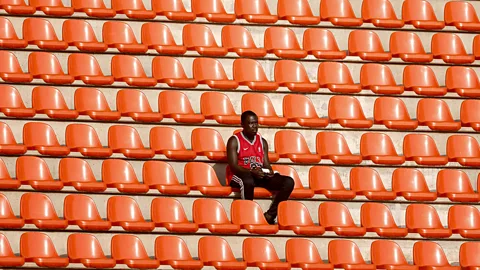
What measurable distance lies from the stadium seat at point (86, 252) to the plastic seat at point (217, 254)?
2.18 ft

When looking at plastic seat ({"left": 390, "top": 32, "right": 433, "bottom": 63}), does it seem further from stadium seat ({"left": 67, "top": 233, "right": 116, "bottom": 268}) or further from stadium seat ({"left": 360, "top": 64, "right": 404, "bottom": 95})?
stadium seat ({"left": 67, "top": 233, "right": 116, "bottom": 268})

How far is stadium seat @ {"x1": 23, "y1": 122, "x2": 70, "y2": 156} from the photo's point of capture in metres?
8.16

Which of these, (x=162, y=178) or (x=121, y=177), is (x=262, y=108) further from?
(x=121, y=177)

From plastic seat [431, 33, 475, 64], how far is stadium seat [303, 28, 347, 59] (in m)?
0.88

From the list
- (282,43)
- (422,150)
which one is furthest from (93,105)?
(422,150)

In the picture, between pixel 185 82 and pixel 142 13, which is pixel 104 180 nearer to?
pixel 185 82

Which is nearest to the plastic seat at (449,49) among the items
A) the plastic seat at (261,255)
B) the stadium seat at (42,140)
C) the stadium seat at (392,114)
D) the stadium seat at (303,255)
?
the stadium seat at (392,114)

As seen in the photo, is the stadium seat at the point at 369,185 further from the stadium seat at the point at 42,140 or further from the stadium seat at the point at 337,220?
the stadium seat at the point at 42,140

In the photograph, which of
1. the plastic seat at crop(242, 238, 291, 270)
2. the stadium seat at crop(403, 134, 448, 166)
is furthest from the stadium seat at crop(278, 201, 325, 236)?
the stadium seat at crop(403, 134, 448, 166)

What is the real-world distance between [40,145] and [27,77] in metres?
0.71

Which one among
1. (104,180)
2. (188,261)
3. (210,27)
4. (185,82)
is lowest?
(188,261)

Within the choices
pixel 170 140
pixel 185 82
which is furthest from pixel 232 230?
pixel 185 82

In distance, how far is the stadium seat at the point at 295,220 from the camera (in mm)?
7895

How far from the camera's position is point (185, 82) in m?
8.71
